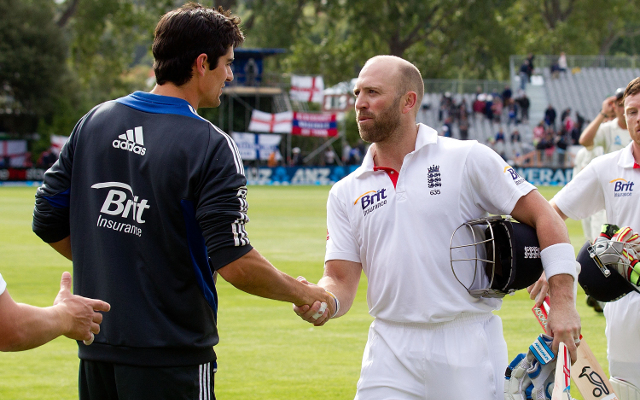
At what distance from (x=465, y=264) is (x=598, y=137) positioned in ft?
24.0

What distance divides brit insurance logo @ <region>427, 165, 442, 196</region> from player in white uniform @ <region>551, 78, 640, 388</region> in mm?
1420

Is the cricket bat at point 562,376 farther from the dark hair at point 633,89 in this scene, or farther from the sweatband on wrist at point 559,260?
the dark hair at point 633,89

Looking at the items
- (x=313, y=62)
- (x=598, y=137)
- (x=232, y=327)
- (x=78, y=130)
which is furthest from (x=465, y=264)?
(x=313, y=62)

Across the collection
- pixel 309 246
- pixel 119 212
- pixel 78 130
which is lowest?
pixel 309 246

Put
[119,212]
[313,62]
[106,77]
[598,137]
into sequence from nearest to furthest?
1. [119,212]
2. [598,137]
3. [313,62]
4. [106,77]

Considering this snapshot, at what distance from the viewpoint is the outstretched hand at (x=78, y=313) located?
3.34m

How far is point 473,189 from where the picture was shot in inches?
170

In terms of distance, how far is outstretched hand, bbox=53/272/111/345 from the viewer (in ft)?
11.0

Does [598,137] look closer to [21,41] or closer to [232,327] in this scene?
[232,327]

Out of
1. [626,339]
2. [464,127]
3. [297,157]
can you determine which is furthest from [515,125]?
[626,339]

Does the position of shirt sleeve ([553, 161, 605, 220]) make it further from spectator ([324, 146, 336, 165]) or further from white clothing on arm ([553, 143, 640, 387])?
spectator ([324, 146, 336, 165])

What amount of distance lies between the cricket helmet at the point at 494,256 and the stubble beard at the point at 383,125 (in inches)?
26.4

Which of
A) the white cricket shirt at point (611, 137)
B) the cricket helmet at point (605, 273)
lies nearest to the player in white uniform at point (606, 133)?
the white cricket shirt at point (611, 137)

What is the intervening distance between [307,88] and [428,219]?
44.3 m
